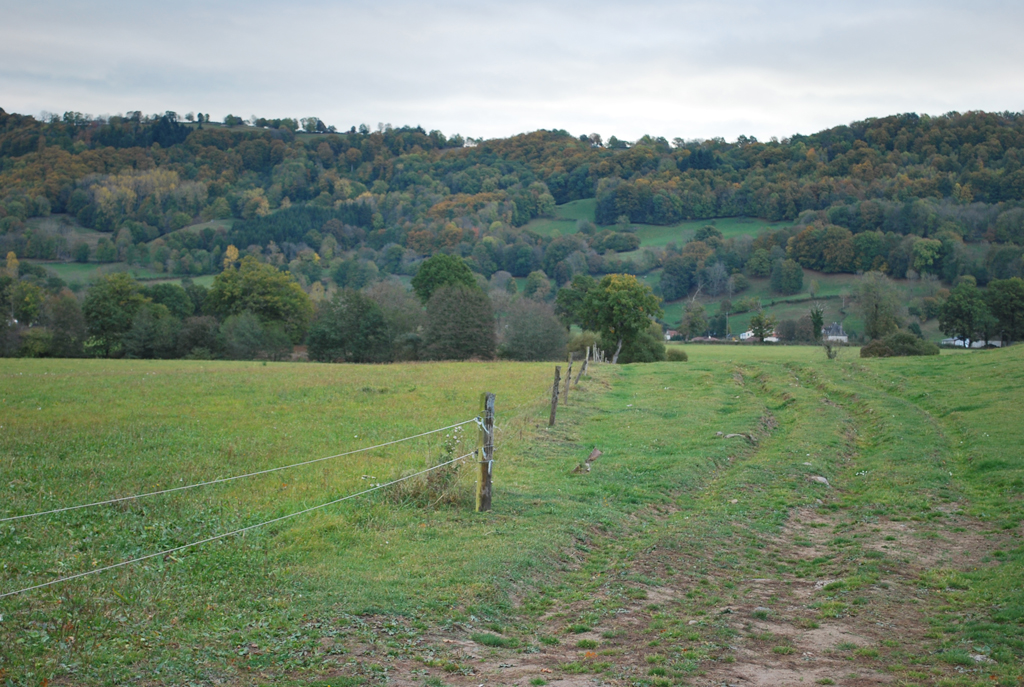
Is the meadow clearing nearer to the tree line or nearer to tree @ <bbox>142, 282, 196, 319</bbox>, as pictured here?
the tree line

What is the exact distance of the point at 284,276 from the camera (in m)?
83.0

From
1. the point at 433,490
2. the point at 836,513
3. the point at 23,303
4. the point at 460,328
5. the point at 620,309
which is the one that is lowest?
the point at 836,513

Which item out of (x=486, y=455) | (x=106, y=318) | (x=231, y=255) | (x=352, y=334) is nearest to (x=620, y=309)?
(x=352, y=334)

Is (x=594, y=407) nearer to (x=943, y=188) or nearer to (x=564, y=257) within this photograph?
(x=564, y=257)

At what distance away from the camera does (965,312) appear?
6581 centimetres

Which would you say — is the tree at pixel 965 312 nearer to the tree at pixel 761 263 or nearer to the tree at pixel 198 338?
the tree at pixel 198 338

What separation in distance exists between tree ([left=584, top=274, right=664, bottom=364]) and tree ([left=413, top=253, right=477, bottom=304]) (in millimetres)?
22312

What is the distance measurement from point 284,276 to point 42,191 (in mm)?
136741

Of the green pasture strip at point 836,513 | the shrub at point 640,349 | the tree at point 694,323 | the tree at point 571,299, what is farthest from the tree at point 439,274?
the green pasture strip at point 836,513

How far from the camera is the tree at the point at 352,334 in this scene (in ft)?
221

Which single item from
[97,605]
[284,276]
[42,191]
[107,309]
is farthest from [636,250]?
[97,605]

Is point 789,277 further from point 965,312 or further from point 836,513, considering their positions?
point 836,513

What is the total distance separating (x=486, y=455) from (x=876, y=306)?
223 feet

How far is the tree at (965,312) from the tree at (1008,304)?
3.38ft
